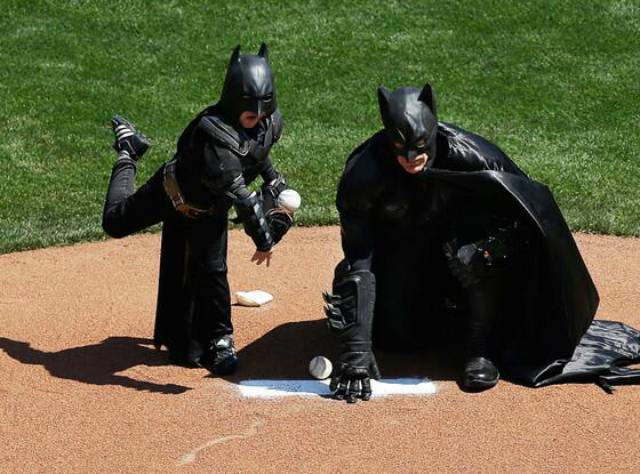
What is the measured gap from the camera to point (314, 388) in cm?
695

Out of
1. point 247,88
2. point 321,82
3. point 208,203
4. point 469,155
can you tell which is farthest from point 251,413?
point 321,82

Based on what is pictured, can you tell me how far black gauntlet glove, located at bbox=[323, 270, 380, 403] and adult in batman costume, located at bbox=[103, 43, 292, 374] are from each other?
492mm

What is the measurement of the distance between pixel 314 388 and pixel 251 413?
0.50m

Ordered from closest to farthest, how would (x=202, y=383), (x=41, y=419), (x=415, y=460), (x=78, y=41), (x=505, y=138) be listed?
(x=415, y=460) < (x=41, y=419) < (x=202, y=383) < (x=505, y=138) < (x=78, y=41)

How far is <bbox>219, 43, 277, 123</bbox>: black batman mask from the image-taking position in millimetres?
6574

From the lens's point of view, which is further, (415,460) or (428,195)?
(428,195)

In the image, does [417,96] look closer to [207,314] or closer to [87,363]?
[207,314]

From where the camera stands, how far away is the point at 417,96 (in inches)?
259

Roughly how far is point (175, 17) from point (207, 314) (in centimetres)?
860

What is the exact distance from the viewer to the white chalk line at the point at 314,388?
22.4 ft

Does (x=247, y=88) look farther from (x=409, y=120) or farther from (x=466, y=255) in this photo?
(x=466, y=255)

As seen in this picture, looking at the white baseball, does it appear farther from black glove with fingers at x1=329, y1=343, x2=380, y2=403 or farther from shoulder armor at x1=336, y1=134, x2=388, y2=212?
black glove with fingers at x1=329, y1=343, x2=380, y2=403

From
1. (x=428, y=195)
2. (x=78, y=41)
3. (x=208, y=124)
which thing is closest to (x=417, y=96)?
(x=428, y=195)

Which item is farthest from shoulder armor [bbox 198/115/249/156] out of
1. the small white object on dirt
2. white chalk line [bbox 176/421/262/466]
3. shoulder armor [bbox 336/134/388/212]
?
the small white object on dirt
